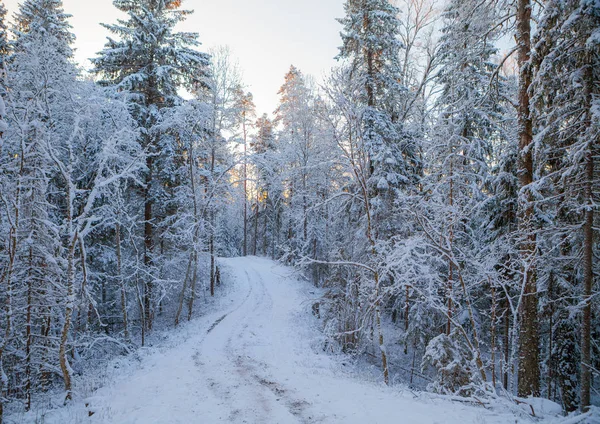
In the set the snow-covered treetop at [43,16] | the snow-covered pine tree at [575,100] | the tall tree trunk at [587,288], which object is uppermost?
the snow-covered treetop at [43,16]

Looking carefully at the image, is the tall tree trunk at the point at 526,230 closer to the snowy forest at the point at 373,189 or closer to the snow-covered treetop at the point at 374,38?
the snowy forest at the point at 373,189

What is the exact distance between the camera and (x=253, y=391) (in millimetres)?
8477

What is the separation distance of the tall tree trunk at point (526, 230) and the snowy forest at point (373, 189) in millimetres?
54

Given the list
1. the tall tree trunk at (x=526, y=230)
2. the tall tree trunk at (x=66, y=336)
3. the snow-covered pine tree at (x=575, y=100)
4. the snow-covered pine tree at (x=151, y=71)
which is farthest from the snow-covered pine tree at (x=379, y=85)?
the tall tree trunk at (x=66, y=336)

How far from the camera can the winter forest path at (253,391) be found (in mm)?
6609

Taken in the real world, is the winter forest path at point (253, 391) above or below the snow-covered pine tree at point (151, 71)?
below

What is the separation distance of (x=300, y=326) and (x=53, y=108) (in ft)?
50.2

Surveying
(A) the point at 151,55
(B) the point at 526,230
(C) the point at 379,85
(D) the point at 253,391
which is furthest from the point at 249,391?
(A) the point at 151,55

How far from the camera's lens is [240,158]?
19734 millimetres

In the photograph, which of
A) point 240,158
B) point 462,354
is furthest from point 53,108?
point 462,354

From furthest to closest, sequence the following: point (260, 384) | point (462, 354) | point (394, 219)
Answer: point (394, 219), point (462, 354), point (260, 384)

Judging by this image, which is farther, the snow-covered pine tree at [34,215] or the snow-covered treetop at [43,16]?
the snow-covered treetop at [43,16]

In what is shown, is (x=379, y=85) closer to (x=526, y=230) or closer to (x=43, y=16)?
(x=526, y=230)

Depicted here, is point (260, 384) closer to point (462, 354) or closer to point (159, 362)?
point (159, 362)
